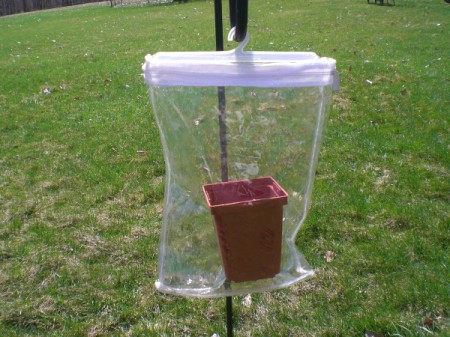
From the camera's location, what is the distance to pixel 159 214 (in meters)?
3.43

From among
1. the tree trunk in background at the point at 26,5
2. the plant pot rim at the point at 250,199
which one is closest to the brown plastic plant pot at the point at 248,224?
the plant pot rim at the point at 250,199

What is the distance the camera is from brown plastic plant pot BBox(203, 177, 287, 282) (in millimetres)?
1663

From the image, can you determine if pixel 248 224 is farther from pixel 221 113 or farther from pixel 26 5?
pixel 26 5

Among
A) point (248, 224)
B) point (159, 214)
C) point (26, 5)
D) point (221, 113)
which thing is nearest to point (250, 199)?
point (248, 224)

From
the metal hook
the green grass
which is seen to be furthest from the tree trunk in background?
the metal hook

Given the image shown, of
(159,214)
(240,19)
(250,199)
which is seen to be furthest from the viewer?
(159,214)

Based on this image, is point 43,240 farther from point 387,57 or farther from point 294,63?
point 387,57

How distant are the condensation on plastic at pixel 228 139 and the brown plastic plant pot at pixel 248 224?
0.05m

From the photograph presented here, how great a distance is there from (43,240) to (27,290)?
0.52 m

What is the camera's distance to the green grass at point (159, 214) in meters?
2.46

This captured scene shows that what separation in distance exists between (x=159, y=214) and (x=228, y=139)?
1.82 meters

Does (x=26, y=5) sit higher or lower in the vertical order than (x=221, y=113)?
lower

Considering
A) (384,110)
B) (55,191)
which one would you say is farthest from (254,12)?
(55,191)

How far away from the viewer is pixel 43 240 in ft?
10.4
